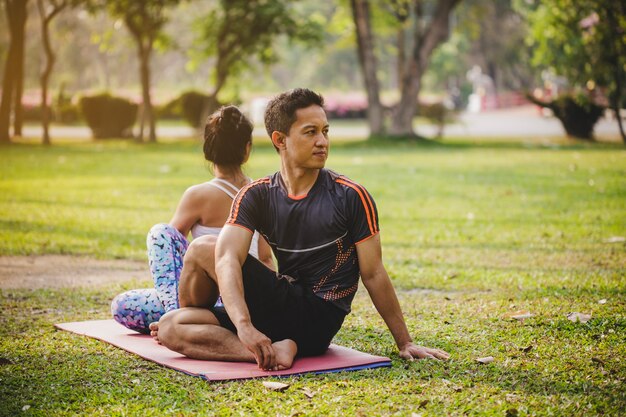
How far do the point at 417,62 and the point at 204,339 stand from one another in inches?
927

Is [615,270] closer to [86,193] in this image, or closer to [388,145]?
[86,193]

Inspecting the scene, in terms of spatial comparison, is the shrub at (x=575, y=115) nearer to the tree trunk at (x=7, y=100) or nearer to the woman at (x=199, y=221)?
the tree trunk at (x=7, y=100)

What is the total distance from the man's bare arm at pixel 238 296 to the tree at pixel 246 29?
81.9ft

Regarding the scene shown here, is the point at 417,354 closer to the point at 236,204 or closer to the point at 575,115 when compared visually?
the point at 236,204

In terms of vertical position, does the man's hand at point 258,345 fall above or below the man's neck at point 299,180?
below

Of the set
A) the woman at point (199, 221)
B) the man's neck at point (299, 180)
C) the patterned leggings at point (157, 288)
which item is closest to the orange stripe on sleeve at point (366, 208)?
the man's neck at point (299, 180)

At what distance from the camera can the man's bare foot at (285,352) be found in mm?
4504

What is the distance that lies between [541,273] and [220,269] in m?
3.92

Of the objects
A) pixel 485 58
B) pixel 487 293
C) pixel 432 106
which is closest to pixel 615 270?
pixel 487 293

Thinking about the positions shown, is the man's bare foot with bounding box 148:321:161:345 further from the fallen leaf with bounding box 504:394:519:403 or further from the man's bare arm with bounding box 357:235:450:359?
the fallen leaf with bounding box 504:394:519:403

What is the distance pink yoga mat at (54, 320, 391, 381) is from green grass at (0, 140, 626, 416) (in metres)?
0.07

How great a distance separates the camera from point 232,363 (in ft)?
15.4

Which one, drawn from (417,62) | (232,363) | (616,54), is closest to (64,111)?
(417,62)

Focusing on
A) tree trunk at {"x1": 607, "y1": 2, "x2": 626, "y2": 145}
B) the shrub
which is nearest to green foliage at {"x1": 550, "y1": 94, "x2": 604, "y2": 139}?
the shrub
